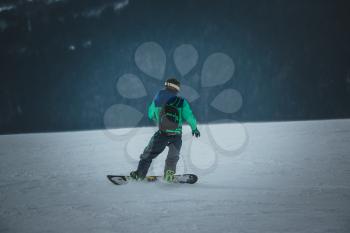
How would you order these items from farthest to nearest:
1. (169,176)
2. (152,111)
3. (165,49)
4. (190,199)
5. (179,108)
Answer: (165,49) < (152,111) < (179,108) < (169,176) < (190,199)

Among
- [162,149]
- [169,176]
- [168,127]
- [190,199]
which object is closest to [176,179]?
[169,176]

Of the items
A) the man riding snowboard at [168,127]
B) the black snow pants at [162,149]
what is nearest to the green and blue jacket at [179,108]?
the man riding snowboard at [168,127]

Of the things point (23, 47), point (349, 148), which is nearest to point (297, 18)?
point (23, 47)

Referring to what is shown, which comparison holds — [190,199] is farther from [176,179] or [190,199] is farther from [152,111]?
[152,111]

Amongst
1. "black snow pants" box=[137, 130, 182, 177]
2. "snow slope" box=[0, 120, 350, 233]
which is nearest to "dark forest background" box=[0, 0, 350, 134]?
"snow slope" box=[0, 120, 350, 233]

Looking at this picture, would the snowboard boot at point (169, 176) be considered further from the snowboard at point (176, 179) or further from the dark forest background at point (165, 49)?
the dark forest background at point (165, 49)

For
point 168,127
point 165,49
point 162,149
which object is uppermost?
point 165,49

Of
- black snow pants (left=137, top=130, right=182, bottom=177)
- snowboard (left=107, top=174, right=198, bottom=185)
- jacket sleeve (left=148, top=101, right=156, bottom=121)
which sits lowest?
snowboard (left=107, top=174, right=198, bottom=185)

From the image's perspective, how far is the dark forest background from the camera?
1511 inches

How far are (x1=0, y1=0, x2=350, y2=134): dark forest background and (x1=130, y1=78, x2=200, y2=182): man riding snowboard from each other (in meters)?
29.4

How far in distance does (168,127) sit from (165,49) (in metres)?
43.5

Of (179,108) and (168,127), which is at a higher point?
(179,108)

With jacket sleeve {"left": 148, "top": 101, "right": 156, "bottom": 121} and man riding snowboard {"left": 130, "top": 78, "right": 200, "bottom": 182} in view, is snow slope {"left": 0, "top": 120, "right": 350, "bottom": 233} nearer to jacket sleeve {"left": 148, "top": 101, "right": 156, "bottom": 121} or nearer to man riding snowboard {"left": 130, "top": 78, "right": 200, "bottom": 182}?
man riding snowboard {"left": 130, "top": 78, "right": 200, "bottom": 182}

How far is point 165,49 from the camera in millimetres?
48000
